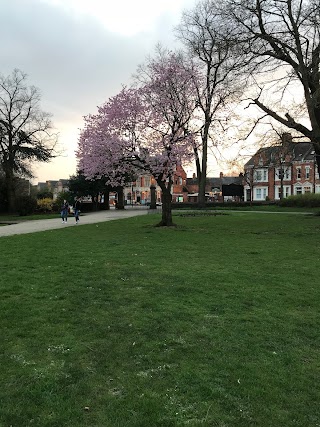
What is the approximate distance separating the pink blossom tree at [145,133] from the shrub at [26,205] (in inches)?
763

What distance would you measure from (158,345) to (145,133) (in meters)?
16.3

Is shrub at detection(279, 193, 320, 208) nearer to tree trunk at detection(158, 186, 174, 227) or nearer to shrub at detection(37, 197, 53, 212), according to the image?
shrub at detection(37, 197, 53, 212)

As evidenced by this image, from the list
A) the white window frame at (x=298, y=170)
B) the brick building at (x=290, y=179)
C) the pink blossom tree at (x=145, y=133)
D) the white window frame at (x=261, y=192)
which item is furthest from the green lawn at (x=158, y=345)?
the white window frame at (x=261, y=192)

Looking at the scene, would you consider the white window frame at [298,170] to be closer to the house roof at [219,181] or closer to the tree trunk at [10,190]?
the house roof at [219,181]

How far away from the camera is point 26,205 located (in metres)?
38.2

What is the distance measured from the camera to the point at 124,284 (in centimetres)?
732

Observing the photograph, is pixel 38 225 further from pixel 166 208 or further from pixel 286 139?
pixel 286 139

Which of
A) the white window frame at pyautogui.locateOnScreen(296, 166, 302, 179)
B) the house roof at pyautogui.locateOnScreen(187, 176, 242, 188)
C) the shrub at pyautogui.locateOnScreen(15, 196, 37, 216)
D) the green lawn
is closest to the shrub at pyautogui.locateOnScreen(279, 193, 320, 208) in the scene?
the white window frame at pyautogui.locateOnScreen(296, 166, 302, 179)

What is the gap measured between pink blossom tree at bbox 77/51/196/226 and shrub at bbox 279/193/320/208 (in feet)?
94.0

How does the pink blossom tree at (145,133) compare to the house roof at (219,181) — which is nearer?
the pink blossom tree at (145,133)

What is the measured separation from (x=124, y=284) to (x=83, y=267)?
78.2 inches

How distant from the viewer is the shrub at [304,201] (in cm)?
4459

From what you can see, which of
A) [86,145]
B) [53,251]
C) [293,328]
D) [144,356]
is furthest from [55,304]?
[86,145]

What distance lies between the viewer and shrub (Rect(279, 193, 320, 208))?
4459 centimetres
